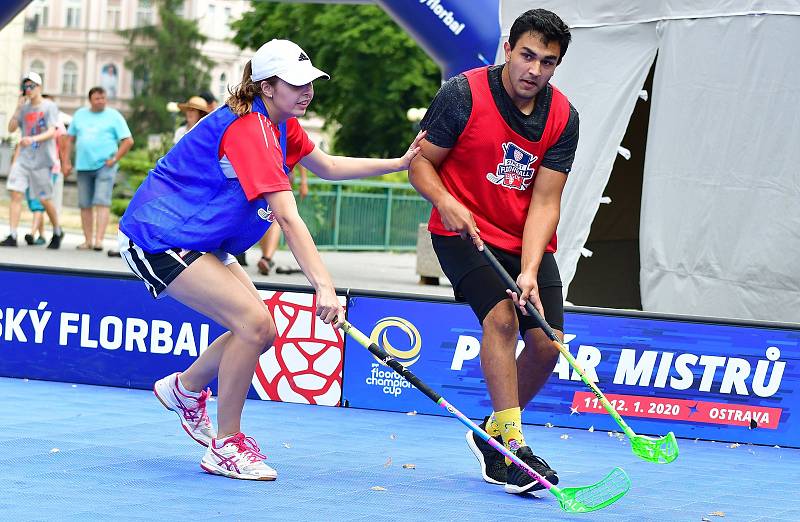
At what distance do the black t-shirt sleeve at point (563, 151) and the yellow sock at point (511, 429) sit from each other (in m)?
0.98

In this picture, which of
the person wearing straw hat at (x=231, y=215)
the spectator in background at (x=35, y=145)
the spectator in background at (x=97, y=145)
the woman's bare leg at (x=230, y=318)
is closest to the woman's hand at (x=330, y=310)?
the person wearing straw hat at (x=231, y=215)

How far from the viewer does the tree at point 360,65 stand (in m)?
35.8

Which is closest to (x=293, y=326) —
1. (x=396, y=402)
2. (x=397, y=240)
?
(x=396, y=402)

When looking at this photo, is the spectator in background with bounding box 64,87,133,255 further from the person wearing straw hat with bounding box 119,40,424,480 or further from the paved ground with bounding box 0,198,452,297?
the person wearing straw hat with bounding box 119,40,424,480

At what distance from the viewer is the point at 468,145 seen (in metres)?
5.42

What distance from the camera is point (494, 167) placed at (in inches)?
213

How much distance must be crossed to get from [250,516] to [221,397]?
0.83 meters

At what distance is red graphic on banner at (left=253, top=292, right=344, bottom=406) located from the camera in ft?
24.0

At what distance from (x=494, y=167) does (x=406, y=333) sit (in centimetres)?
200

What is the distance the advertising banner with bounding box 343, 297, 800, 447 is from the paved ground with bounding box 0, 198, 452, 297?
3317 millimetres

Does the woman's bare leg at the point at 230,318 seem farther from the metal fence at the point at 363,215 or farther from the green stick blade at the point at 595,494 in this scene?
the metal fence at the point at 363,215

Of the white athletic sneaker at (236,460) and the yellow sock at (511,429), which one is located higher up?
the yellow sock at (511,429)

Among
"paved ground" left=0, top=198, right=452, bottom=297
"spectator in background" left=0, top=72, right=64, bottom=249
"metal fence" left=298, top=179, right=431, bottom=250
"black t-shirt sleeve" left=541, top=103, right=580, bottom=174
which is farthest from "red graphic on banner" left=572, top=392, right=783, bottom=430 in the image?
"metal fence" left=298, top=179, right=431, bottom=250

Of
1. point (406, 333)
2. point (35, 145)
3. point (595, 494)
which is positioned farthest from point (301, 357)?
point (35, 145)
